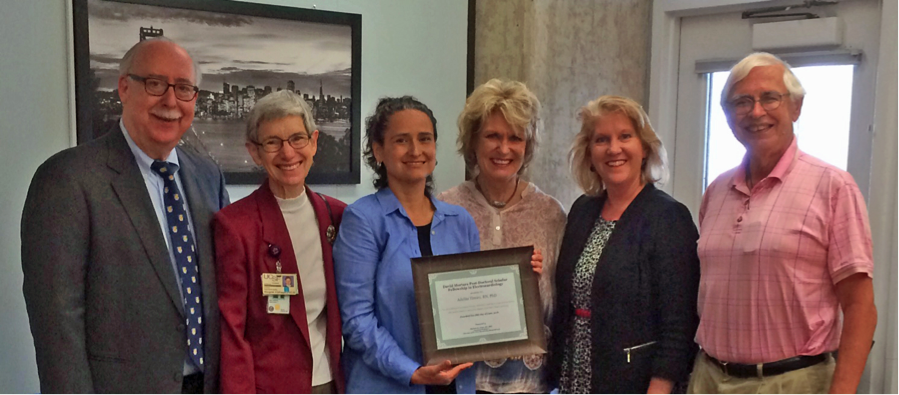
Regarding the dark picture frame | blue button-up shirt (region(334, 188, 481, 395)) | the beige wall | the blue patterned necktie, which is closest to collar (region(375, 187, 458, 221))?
blue button-up shirt (region(334, 188, 481, 395))

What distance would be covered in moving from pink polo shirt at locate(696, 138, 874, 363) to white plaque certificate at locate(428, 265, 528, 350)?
0.54 metres

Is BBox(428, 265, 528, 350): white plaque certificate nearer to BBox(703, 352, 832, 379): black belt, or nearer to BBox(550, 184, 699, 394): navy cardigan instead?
BBox(550, 184, 699, 394): navy cardigan

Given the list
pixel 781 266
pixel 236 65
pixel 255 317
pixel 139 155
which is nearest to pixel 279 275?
pixel 255 317

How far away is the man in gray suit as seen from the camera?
1673mm

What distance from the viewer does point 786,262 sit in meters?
1.85

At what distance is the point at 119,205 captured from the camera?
5.84ft

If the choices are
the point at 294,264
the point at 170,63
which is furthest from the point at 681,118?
the point at 170,63

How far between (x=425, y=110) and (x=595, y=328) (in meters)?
0.82

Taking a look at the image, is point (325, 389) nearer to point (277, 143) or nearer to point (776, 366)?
point (277, 143)

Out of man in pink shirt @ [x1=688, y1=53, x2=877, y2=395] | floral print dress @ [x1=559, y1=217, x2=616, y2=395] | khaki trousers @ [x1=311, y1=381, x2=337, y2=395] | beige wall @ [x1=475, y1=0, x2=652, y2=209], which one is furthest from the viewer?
beige wall @ [x1=475, y1=0, x2=652, y2=209]

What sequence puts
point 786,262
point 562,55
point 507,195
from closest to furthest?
point 786,262 → point 507,195 → point 562,55

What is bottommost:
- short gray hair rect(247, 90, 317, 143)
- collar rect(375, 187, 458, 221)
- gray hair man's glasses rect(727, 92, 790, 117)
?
collar rect(375, 187, 458, 221)

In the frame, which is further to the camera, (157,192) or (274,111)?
(274,111)

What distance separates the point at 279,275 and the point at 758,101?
1397 mm
